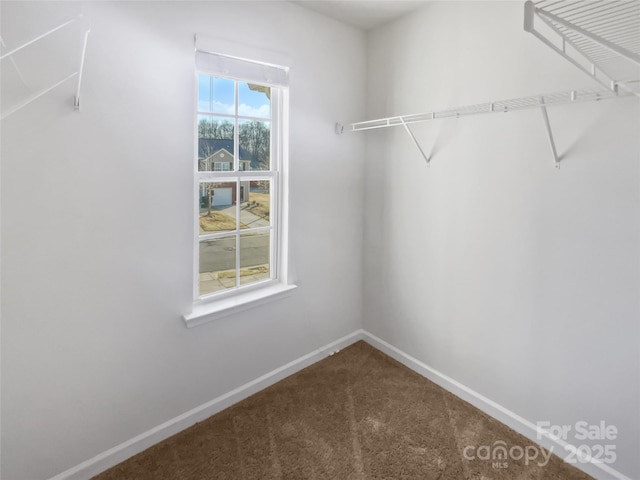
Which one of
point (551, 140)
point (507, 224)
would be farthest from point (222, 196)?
point (551, 140)

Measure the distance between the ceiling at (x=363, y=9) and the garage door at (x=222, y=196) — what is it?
126 centimetres

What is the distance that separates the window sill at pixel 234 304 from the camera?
77.6 inches

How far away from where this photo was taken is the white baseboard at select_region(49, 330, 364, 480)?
1689 mm

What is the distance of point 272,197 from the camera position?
2363 mm

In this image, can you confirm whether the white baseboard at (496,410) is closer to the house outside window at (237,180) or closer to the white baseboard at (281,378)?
the white baseboard at (281,378)

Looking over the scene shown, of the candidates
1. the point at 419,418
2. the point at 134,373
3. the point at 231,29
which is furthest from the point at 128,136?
the point at 419,418

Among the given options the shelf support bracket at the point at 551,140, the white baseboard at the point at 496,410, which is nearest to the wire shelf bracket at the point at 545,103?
the shelf support bracket at the point at 551,140

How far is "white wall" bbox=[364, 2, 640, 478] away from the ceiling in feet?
0.32

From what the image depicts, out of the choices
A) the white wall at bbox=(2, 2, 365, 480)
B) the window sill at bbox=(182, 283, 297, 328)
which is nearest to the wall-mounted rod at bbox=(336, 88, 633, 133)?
the white wall at bbox=(2, 2, 365, 480)

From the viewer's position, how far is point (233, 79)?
2006 millimetres

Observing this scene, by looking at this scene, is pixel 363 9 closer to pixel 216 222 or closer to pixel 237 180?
pixel 237 180

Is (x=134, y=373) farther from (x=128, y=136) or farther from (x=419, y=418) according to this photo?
(x=419, y=418)

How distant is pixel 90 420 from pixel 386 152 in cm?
239

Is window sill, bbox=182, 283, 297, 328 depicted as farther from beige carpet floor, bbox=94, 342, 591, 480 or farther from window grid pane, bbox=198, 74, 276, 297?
beige carpet floor, bbox=94, 342, 591, 480
